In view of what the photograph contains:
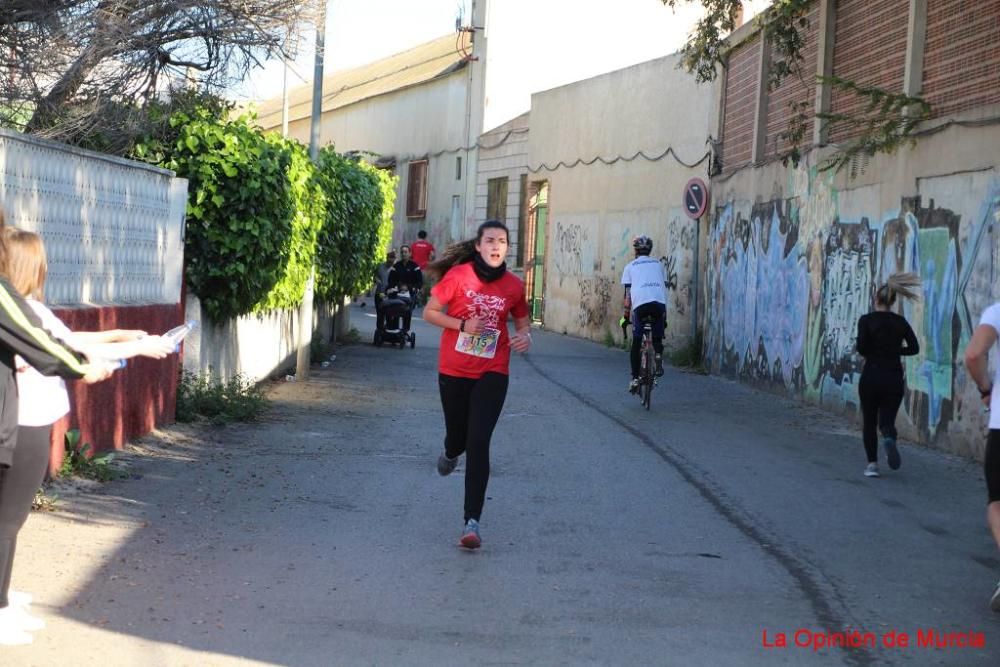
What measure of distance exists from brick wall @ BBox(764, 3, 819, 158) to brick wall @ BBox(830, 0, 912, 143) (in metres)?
0.41

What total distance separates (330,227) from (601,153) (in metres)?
12.4

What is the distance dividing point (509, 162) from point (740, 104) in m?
15.7

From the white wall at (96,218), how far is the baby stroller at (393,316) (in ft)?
37.3

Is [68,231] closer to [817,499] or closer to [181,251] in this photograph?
[181,251]

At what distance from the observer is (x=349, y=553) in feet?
24.0

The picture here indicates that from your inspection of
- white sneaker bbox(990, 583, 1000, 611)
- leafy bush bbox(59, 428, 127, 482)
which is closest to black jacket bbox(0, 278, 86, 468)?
leafy bush bbox(59, 428, 127, 482)

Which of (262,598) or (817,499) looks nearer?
(262,598)

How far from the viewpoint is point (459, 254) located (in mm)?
8117

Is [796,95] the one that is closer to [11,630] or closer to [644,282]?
[644,282]

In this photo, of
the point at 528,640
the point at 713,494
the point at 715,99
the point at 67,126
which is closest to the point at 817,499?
the point at 713,494

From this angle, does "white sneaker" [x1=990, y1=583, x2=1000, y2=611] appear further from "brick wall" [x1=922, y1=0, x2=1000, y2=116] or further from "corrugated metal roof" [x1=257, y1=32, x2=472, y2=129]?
"corrugated metal roof" [x1=257, y1=32, x2=472, y2=129]

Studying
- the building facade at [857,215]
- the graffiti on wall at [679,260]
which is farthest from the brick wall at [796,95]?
the graffiti on wall at [679,260]

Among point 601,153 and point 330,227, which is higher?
point 601,153

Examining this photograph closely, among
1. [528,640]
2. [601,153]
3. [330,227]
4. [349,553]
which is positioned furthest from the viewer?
[601,153]
